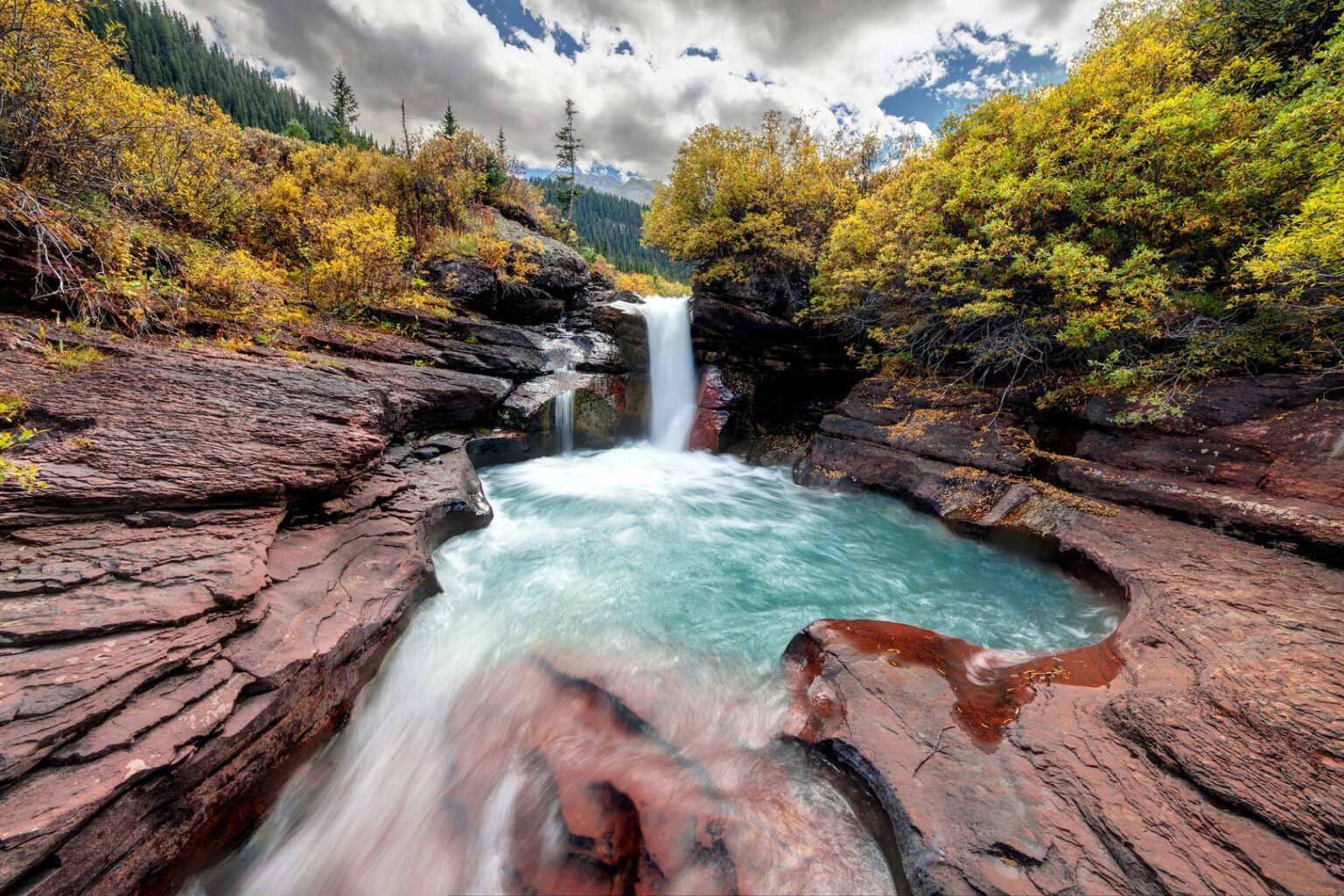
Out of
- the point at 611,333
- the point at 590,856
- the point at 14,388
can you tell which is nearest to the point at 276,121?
the point at 611,333

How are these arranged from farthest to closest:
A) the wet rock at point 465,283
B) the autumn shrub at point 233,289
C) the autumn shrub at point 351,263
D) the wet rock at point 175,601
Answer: the wet rock at point 465,283, the autumn shrub at point 351,263, the autumn shrub at point 233,289, the wet rock at point 175,601

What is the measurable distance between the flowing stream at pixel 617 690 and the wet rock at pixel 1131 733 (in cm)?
57

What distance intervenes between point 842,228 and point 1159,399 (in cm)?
630

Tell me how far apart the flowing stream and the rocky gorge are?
142 mm

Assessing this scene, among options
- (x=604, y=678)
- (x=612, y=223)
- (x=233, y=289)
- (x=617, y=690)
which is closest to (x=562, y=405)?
(x=233, y=289)

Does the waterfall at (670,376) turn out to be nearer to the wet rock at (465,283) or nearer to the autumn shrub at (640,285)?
the wet rock at (465,283)

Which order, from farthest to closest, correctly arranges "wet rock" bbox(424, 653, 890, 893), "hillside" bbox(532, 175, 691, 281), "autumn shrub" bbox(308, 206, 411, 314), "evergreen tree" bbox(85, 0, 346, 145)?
"hillside" bbox(532, 175, 691, 281) → "evergreen tree" bbox(85, 0, 346, 145) → "autumn shrub" bbox(308, 206, 411, 314) → "wet rock" bbox(424, 653, 890, 893)

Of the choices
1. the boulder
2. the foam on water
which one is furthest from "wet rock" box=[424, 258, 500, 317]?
the foam on water

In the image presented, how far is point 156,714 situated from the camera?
2.78 m

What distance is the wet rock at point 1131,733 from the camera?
256 centimetres

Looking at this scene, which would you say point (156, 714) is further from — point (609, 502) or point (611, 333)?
point (611, 333)

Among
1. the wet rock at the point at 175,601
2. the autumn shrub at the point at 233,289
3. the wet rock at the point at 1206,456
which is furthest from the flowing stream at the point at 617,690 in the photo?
the autumn shrub at the point at 233,289

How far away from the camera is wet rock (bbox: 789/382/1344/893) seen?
8.39 feet

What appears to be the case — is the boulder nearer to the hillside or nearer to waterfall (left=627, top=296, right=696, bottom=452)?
waterfall (left=627, top=296, right=696, bottom=452)
